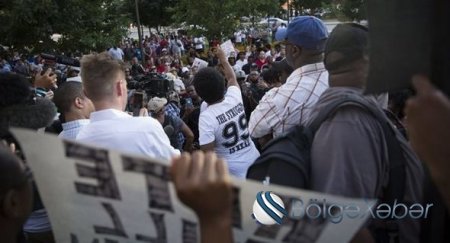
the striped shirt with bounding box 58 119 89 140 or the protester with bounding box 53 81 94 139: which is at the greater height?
the protester with bounding box 53 81 94 139

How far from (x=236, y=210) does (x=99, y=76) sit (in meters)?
2.10

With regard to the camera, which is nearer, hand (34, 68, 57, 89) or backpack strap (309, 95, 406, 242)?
backpack strap (309, 95, 406, 242)

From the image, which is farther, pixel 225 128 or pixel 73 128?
pixel 225 128

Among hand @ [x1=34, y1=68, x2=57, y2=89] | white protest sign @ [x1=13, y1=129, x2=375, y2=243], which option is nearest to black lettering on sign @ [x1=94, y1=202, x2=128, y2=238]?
white protest sign @ [x1=13, y1=129, x2=375, y2=243]

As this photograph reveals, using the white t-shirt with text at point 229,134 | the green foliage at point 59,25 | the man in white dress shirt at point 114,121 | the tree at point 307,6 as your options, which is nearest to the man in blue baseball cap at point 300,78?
the man in white dress shirt at point 114,121

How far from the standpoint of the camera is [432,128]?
1.15 metres

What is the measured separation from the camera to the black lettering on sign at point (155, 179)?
4.25ft

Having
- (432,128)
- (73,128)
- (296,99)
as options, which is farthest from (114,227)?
(73,128)

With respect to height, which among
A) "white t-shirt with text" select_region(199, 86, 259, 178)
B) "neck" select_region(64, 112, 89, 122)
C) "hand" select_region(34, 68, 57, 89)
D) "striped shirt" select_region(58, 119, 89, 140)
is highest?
"hand" select_region(34, 68, 57, 89)

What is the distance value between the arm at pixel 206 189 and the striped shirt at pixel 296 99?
2.05 meters

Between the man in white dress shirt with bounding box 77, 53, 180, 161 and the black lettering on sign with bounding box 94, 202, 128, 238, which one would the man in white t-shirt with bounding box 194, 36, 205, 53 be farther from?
the black lettering on sign with bounding box 94, 202, 128, 238

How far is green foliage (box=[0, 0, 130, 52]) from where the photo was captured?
432 inches

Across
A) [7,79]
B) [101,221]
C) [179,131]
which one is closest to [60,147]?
[101,221]

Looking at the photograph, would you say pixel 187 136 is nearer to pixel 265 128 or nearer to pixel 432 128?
pixel 265 128
